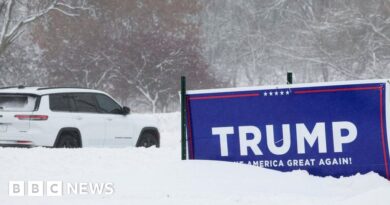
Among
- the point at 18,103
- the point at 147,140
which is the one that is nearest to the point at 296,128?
the point at 18,103

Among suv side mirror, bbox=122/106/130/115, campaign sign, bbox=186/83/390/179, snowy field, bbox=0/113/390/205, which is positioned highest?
suv side mirror, bbox=122/106/130/115

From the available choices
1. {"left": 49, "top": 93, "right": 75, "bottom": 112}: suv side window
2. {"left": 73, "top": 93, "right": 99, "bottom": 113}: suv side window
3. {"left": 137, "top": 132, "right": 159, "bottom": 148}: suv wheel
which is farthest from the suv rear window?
{"left": 137, "top": 132, "right": 159, "bottom": 148}: suv wheel

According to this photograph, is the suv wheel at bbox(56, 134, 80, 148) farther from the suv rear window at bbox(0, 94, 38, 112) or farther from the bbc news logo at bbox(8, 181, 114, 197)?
the bbc news logo at bbox(8, 181, 114, 197)

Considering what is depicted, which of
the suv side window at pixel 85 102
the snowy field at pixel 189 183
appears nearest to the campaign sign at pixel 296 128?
the snowy field at pixel 189 183

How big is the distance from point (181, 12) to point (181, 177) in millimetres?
52009

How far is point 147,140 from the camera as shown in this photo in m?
19.4

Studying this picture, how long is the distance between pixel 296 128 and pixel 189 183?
173cm

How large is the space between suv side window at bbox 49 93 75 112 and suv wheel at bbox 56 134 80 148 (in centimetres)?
54

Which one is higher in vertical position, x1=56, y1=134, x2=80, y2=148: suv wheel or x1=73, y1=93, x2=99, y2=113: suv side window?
x1=73, y1=93, x2=99, y2=113: suv side window

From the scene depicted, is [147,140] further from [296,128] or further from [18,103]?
[296,128]

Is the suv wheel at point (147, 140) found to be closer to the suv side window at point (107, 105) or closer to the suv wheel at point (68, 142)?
the suv side window at point (107, 105)

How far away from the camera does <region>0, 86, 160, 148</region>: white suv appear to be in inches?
655

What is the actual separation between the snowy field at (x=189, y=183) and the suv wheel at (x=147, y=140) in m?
5.88

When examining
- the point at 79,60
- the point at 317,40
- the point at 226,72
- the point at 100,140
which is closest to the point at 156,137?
the point at 100,140
